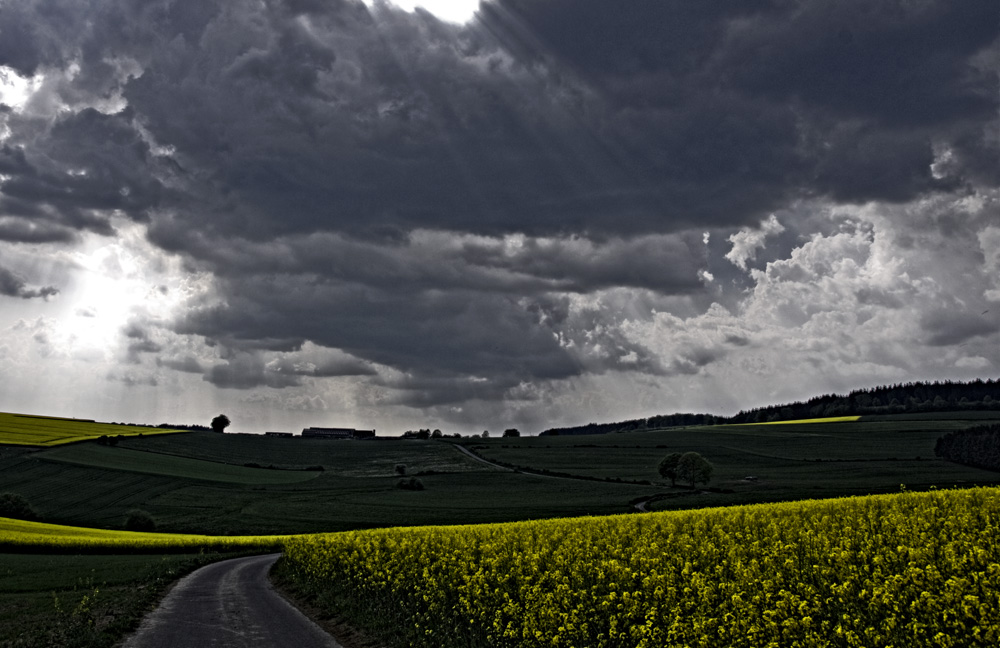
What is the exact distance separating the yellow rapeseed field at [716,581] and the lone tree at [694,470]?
75938mm

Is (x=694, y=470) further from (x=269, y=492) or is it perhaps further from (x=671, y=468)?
(x=269, y=492)

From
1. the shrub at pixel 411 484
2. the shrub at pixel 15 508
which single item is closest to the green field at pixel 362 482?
the shrub at pixel 15 508

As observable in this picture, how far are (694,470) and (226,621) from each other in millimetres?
86867

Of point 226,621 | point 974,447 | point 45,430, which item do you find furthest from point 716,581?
point 45,430

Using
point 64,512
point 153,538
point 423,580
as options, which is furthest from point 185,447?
point 423,580

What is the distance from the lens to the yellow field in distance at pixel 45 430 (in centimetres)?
12788

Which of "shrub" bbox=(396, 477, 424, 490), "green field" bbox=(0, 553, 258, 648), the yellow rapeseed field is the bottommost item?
"green field" bbox=(0, 553, 258, 648)

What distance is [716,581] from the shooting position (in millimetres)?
14734

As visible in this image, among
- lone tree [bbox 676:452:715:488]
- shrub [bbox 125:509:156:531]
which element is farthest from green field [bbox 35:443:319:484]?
lone tree [bbox 676:452:715:488]

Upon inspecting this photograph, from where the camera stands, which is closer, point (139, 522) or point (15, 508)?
point (15, 508)

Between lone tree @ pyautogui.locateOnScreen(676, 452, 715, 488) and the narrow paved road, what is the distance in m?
77.1

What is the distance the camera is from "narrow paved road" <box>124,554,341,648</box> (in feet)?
Result: 63.8

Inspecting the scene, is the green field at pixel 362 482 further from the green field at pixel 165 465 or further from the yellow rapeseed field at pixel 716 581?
the yellow rapeseed field at pixel 716 581

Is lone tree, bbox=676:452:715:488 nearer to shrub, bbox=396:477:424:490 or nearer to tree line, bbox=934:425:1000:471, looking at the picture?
tree line, bbox=934:425:1000:471
